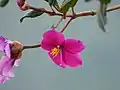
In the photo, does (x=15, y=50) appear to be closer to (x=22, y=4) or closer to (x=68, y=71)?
(x=22, y=4)

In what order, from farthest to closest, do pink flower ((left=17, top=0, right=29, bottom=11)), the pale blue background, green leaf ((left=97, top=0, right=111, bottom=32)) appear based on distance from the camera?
the pale blue background → pink flower ((left=17, top=0, right=29, bottom=11)) → green leaf ((left=97, top=0, right=111, bottom=32))

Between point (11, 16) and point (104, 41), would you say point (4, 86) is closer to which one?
point (11, 16)

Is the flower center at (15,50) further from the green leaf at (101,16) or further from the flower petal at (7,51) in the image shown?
the green leaf at (101,16)

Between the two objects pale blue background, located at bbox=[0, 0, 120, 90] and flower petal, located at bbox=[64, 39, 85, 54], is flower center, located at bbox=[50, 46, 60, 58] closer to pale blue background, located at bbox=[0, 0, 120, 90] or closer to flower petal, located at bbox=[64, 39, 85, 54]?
flower petal, located at bbox=[64, 39, 85, 54]

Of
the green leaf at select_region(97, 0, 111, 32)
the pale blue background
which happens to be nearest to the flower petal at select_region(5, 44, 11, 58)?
the green leaf at select_region(97, 0, 111, 32)

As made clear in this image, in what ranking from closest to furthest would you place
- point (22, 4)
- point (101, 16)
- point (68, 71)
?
point (101, 16) → point (22, 4) → point (68, 71)

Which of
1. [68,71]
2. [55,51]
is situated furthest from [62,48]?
[68,71]
